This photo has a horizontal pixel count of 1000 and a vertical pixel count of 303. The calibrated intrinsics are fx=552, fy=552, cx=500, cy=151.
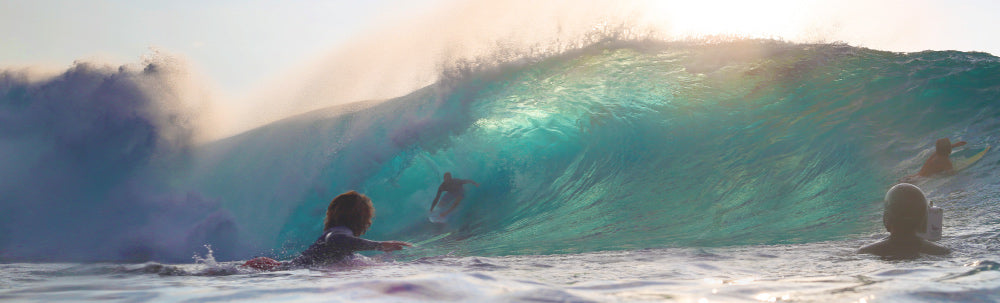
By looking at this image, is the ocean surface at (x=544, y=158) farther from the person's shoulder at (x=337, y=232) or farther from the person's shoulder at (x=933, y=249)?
the person's shoulder at (x=337, y=232)

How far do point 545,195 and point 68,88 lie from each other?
8.90 meters

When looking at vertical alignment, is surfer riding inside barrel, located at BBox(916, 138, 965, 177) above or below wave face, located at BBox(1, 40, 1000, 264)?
below

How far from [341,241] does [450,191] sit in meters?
4.58

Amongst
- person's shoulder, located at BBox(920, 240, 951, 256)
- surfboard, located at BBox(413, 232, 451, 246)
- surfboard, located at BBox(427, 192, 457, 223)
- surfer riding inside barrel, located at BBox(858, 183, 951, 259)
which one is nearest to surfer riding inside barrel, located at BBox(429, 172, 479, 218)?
surfboard, located at BBox(427, 192, 457, 223)

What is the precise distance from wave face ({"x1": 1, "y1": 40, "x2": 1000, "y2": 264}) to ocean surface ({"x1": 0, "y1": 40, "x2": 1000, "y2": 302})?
0.04 m

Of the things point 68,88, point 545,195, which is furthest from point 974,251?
point 68,88

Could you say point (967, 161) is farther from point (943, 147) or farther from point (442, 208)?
point (442, 208)

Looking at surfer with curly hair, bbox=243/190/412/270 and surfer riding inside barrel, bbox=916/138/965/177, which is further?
surfer riding inside barrel, bbox=916/138/965/177

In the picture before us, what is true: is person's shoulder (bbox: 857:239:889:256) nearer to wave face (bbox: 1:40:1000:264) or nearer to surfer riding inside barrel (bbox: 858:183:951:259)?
surfer riding inside barrel (bbox: 858:183:951:259)

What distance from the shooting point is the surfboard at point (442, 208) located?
316 inches

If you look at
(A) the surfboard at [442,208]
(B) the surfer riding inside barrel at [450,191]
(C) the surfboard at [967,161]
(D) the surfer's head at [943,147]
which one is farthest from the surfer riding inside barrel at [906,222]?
(B) the surfer riding inside barrel at [450,191]

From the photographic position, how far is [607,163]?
8.38m

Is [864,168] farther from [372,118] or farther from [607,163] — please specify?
[372,118]

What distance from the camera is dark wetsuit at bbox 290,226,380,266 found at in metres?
3.74
